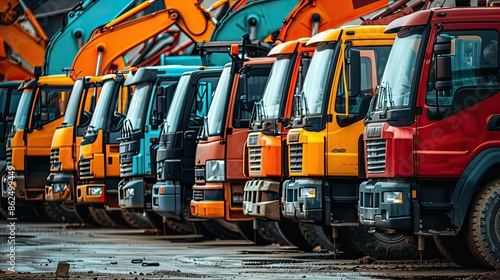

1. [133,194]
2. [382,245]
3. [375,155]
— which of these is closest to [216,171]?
[382,245]

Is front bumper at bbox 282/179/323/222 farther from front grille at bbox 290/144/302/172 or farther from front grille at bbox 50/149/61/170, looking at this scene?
front grille at bbox 50/149/61/170

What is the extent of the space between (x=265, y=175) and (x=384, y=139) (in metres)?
3.95

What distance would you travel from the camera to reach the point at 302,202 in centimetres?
1925

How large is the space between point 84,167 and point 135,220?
2.69 meters

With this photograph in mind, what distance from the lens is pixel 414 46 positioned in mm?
16953

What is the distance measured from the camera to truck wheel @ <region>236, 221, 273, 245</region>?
A: 959 inches

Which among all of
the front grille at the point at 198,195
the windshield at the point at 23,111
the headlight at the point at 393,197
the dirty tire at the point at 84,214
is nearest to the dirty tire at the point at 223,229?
the front grille at the point at 198,195

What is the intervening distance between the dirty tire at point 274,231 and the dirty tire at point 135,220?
7.09 meters

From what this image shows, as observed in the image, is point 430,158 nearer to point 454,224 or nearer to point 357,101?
point 454,224

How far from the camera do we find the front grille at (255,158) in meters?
20.9

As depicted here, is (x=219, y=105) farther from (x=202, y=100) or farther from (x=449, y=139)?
(x=449, y=139)

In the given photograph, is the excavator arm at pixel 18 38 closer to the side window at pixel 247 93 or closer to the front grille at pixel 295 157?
the side window at pixel 247 93

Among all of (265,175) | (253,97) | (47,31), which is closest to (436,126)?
(265,175)

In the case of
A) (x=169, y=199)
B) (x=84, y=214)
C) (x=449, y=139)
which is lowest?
(x=84, y=214)
